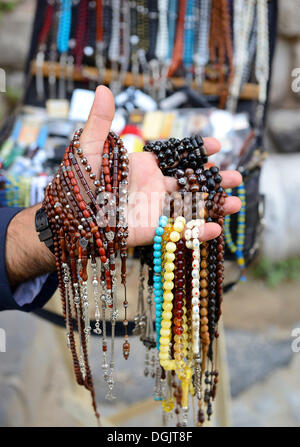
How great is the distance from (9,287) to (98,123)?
0.38 metres

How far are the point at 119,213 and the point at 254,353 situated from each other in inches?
58.4

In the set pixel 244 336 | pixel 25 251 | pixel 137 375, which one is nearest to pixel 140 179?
pixel 25 251

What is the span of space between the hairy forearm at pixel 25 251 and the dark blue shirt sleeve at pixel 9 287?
0.04 feet

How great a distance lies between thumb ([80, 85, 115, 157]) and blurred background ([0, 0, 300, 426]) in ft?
1.43

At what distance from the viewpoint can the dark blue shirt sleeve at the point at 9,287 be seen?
2.97 feet

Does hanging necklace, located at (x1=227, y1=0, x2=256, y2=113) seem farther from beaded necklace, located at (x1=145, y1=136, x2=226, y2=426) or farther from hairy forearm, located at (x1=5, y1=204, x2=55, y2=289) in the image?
hairy forearm, located at (x1=5, y1=204, x2=55, y2=289)

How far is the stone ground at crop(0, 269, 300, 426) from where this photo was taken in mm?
1585

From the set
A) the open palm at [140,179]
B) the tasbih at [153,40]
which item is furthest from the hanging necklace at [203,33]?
the open palm at [140,179]

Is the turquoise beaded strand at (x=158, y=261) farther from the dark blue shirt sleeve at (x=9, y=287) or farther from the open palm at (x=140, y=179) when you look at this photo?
the dark blue shirt sleeve at (x=9, y=287)

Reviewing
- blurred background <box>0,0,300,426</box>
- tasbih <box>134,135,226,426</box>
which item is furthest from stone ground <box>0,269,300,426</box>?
tasbih <box>134,135,226,426</box>

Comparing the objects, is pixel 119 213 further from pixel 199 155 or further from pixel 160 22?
pixel 160 22

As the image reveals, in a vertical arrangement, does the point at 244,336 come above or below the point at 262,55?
below

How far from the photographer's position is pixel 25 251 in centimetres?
90

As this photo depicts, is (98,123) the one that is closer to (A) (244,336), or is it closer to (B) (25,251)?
(B) (25,251)
